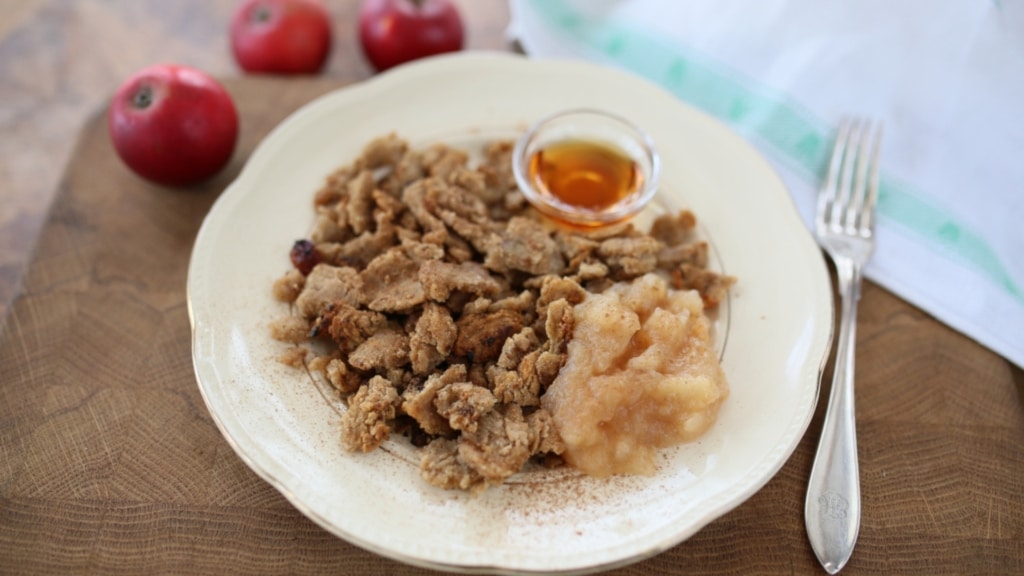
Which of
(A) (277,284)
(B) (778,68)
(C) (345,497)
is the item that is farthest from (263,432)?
(B) (778,68)

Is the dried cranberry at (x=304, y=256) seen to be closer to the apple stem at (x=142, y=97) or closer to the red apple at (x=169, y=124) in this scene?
the red apple at (x=169, y=124)

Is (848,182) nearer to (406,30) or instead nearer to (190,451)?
(406,30)

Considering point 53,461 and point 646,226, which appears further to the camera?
point 646,226

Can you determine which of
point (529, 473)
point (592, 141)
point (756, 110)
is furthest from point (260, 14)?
point (529, 473)

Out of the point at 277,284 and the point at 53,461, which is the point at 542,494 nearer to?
the point at 277,284

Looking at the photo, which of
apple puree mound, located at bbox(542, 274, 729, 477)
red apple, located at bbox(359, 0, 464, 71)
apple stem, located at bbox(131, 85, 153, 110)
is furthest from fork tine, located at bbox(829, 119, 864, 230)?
apple stem, located at bbox(131, 85, 153, 110)
